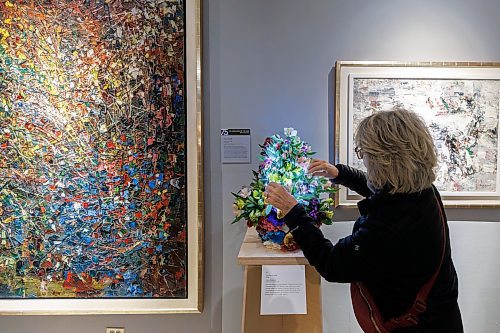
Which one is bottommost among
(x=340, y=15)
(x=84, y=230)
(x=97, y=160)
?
(x=84, y=230)

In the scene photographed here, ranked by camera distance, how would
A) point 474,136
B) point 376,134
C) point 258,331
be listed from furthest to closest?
point 474,136, point 258,331, point 376,134

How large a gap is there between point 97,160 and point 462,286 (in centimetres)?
180

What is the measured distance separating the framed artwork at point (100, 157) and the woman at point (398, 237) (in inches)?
34.3

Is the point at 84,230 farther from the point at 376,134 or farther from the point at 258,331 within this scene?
the point at 376,134

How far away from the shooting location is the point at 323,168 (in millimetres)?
1607

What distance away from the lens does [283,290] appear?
55.9 inches

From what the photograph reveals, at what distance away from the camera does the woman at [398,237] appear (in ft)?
3.94

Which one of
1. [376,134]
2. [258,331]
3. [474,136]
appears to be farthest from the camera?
[474,136]

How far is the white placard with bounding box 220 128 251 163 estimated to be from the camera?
76.4 inches

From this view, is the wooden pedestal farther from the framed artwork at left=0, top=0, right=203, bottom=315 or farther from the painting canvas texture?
the painting canvas texture

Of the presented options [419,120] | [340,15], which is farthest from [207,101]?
[419,120]

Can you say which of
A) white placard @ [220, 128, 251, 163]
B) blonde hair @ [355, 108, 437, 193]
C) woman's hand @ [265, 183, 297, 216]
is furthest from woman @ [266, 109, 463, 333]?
white placard @ [220, 128, 251, 163]

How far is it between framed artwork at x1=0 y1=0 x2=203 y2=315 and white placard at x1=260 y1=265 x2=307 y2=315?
60 cm

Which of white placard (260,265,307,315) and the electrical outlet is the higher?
white placard (260,265,307,315)
